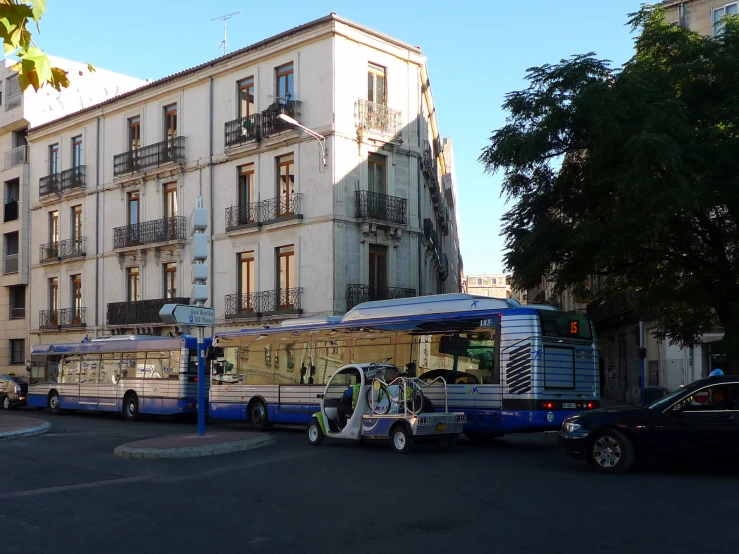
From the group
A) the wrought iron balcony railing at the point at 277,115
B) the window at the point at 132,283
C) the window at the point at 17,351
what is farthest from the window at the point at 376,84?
the window at the point at 17,351

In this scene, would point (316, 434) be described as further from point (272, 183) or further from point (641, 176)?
point (272, 183)

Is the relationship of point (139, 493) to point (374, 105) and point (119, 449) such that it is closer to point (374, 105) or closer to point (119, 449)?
point (119, 449)

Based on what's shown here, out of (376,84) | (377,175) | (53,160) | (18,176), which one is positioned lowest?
(377,175)

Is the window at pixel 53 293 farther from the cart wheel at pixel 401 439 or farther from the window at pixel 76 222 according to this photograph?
the cart wheel at pixel 401 439

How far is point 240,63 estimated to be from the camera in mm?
34406

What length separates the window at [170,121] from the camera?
37.6 metres

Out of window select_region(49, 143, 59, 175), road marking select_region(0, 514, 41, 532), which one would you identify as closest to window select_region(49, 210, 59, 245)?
window select_region(49, 143, 59, 175)

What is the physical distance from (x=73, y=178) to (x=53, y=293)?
6395mm

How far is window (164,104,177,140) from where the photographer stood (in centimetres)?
3759

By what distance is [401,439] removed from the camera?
16.8 m

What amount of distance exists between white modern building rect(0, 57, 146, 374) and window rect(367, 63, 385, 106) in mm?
19543

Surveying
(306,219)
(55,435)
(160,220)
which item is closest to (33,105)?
(160,220)

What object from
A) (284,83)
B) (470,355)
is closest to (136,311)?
(284,83)

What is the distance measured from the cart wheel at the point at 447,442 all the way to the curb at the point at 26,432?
11.2 metres
